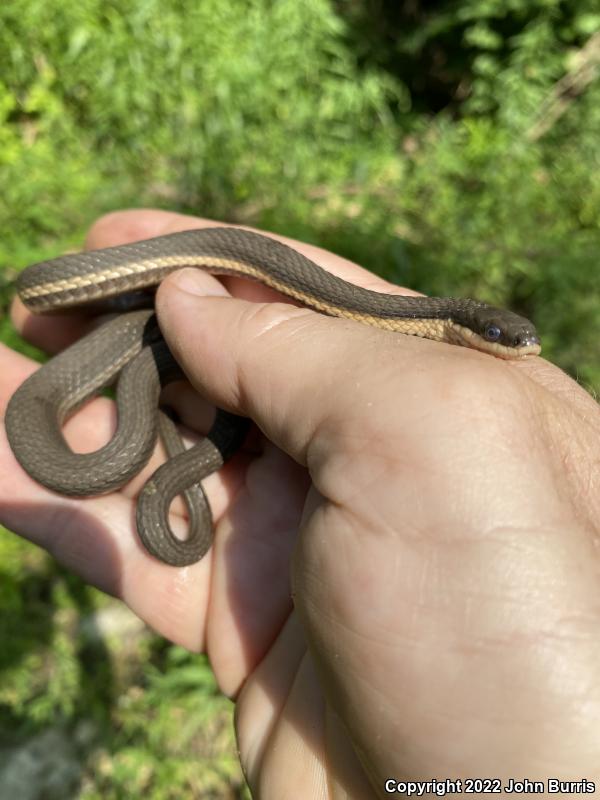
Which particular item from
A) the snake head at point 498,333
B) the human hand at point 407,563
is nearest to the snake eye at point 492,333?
the snake head at point 498,333

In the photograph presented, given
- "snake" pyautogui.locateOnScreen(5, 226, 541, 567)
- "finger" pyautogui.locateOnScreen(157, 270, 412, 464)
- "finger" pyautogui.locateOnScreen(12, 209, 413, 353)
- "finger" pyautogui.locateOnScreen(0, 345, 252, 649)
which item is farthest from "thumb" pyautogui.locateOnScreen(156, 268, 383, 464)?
"finger" pyautogui.locateOnScreen(12, 209, 413, 353)

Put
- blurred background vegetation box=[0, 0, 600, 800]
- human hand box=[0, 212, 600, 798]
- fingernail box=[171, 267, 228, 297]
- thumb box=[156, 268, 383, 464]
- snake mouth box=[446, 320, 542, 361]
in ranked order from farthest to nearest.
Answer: blurred background vegetation box=[0, 0, 600, 800] < fingernail box=[171, 267, 228, 297] < snake mouth box=[446, 320, 542, 361] < thumb box=[156, 268, 383, 464] < human hand box=[0, 212, 600, 798]

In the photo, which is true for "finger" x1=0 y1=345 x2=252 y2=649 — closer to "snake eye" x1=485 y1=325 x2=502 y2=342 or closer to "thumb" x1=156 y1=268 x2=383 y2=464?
"thumb" x1=156 y1=268 x2=383 y2=464

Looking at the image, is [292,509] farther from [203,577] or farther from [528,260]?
[528,260]

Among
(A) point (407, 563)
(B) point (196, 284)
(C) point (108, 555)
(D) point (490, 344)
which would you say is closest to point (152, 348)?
(B) point (196, 284)

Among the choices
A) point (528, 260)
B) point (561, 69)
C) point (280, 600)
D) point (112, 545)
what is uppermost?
point (561, 69)

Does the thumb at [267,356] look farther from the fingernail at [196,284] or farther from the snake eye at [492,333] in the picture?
the snake eye at [492,333]

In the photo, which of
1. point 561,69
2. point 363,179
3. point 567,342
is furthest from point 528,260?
point 561,69

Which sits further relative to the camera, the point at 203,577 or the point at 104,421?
the point at 104,421
